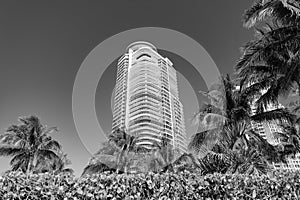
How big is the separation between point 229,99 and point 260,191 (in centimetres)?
1026

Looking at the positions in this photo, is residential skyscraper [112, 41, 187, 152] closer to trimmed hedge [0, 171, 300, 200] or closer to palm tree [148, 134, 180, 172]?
palm tree [148, 134, 180, 172]

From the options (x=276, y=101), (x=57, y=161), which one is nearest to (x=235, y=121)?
(x=276, y=101)

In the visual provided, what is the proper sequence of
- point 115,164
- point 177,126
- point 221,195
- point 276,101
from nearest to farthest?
point 221,195, point 276,101, point 115,164, point 177,126

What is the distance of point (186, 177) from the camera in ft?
13.1

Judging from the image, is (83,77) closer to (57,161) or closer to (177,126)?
(57,161)

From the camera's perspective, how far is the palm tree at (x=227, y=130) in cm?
1278

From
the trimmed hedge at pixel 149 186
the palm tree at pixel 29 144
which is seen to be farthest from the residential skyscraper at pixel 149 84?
the trimmed hedge at pixel 149 186

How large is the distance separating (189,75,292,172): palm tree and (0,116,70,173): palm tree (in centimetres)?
1259

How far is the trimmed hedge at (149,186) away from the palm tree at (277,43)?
6.00 meters

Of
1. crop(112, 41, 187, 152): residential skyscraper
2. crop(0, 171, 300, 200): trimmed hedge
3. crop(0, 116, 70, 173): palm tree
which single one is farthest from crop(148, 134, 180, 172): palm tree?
crop(0, 171, 300, 200): trimmed hedge

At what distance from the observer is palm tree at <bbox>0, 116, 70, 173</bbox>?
18.2 metres

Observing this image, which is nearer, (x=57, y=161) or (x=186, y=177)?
(x=186, y=177)

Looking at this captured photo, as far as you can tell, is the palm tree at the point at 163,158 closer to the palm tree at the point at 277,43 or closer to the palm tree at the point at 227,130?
the palm tree at the point at 227,130

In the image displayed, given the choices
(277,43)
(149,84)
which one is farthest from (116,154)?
(277,43)
